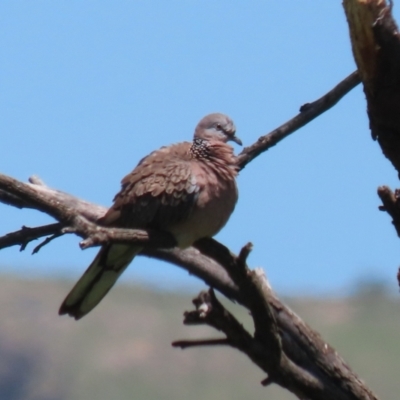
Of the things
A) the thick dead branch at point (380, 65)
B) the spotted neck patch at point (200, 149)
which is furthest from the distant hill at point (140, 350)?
the thick dead branch at point (380, 65)

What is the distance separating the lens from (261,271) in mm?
6328

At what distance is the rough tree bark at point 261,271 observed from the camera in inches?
207

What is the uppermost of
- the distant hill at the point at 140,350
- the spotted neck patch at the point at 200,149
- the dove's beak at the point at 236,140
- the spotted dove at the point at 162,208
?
the dove's beak at the point at 236,140

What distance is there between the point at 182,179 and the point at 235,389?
23205 millimetres

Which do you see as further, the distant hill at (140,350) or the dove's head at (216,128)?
the distant hill at (140,350)

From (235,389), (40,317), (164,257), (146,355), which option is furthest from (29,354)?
(164,257)

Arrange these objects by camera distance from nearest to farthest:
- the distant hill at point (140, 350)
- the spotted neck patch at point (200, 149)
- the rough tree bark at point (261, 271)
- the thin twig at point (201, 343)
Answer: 1. the rough tree bark at point (261, 271)
2. the thin twig at point (201, 343)
3. the spotted neck patch at point (200, 149)
4. the distant hill at point (140, 350)

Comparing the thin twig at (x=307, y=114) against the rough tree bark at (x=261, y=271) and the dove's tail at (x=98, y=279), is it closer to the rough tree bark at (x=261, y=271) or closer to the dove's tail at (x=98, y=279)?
the rough tree bark at (x=261, y=271)

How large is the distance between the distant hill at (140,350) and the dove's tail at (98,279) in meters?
18.6

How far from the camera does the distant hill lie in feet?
99.8

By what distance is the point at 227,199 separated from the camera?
22.5ft

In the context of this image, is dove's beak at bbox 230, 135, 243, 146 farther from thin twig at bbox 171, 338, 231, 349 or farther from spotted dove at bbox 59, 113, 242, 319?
thin twig at bbox 171, 338, 231, 349

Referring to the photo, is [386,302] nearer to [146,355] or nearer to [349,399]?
[146,355]

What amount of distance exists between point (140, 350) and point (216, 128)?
27428 mm
